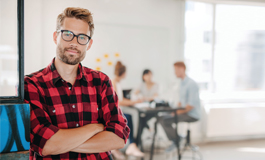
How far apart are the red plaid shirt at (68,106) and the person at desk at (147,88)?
69.8 inches

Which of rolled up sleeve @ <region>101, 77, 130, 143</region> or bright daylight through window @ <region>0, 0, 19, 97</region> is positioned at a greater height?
bright daylight through window @ <region>0, 0, 19, 97</region>

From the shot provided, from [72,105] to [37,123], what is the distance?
17 centimetres

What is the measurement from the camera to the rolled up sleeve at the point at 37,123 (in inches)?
41.5

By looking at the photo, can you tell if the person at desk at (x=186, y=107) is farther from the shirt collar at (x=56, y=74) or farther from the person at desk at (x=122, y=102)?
the shirt collar at (x=56, y=74)

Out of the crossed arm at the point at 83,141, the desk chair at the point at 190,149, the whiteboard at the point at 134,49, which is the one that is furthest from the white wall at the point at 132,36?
the crossed arm at the point at 83,141

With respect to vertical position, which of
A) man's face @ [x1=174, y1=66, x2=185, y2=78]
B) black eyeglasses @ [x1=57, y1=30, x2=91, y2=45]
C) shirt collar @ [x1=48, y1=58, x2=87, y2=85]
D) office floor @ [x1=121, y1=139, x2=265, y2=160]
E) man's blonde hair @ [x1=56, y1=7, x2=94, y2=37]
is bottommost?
office floor @ [x1=121, y1=139, x2=265, y2=160]

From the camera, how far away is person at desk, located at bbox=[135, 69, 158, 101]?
3.00 meters

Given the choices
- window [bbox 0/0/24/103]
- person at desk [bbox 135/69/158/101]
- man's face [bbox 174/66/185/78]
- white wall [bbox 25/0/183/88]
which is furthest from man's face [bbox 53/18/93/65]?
man's face [bbox 174/66/185/78]

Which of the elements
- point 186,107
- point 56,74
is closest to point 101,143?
point 56,74

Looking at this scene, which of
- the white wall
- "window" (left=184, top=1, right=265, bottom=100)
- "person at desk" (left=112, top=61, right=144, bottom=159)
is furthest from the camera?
"window" (left=184, top=1, right=265, bottom=100)

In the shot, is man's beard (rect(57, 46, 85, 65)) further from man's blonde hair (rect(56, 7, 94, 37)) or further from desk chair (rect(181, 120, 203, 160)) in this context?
desk chair (rect(181, 120, 203, 160))

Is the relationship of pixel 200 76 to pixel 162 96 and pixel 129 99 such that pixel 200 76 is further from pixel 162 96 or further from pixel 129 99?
pixel 129 99

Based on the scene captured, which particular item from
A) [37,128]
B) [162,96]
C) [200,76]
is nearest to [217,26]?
[200,76]

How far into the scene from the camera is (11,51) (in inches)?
42.3
